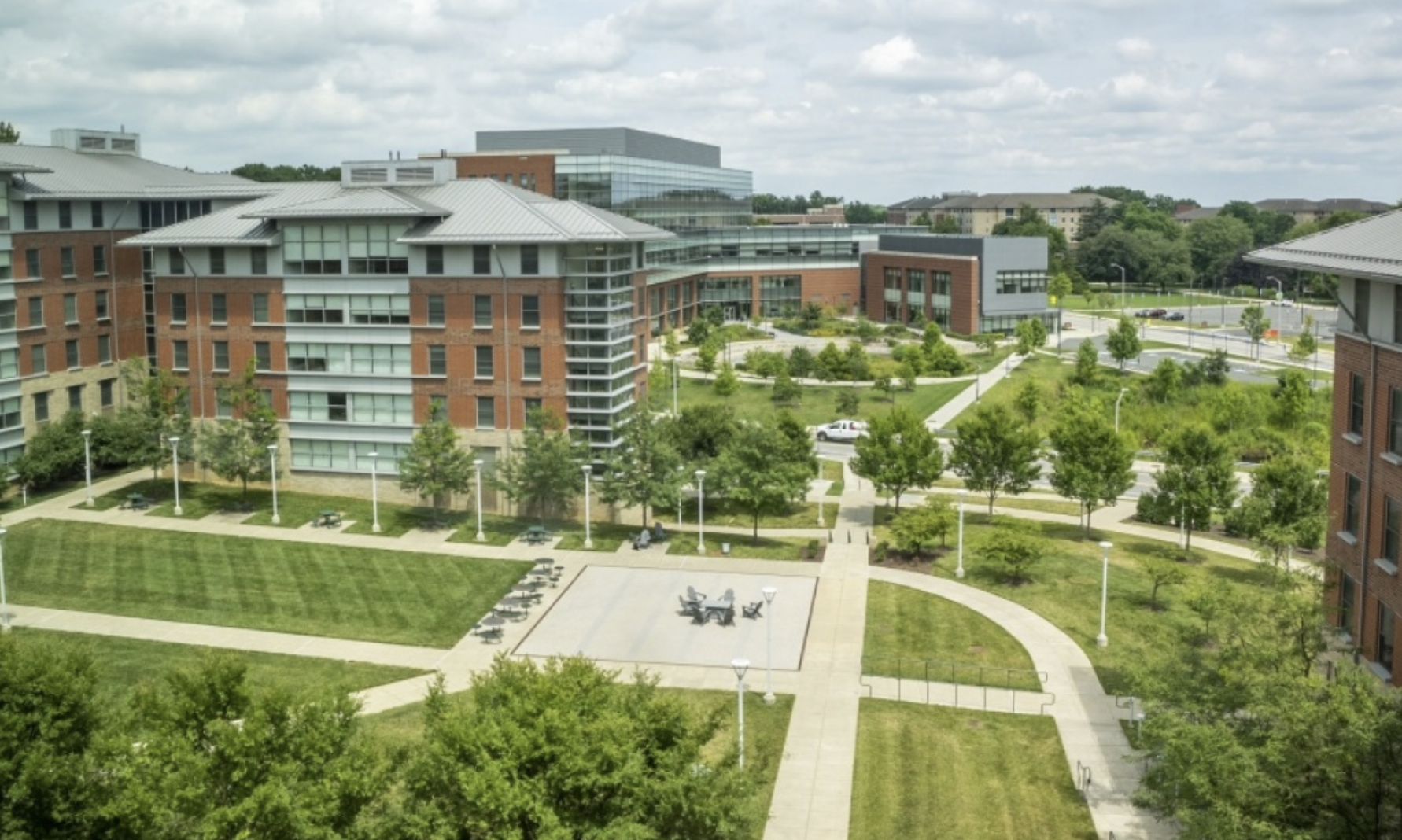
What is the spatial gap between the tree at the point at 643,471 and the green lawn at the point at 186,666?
15.9 meters

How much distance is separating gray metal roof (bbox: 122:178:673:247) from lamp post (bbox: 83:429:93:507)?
962cm

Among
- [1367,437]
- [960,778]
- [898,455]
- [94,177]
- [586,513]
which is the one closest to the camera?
[1367,437]

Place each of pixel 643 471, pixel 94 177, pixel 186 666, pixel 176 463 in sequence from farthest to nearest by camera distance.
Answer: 1. pixel 94 177
2. pixel 176 463
3. pixel 643 471
4. pixel 186 666

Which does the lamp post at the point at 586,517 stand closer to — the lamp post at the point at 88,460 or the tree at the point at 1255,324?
the lamp post at the point at 88,460

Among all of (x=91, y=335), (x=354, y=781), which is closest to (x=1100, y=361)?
(x=91, y=335)

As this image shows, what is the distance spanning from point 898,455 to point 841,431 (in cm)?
2308

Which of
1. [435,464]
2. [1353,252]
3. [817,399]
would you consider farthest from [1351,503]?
[817,399]

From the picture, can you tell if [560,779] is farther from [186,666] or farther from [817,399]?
[817,399]

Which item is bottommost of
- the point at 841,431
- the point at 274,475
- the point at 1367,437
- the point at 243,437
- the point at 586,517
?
the point at 586,517

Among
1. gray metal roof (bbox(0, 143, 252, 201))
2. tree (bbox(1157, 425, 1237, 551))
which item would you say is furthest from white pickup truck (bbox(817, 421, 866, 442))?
gray metal roof (bbox(0, 143, 252, 201))

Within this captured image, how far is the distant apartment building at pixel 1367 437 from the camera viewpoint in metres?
29.4

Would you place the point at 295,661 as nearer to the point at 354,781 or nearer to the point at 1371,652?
the point at 354,781

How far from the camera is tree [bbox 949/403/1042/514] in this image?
195 ft

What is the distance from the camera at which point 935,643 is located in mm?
44406
